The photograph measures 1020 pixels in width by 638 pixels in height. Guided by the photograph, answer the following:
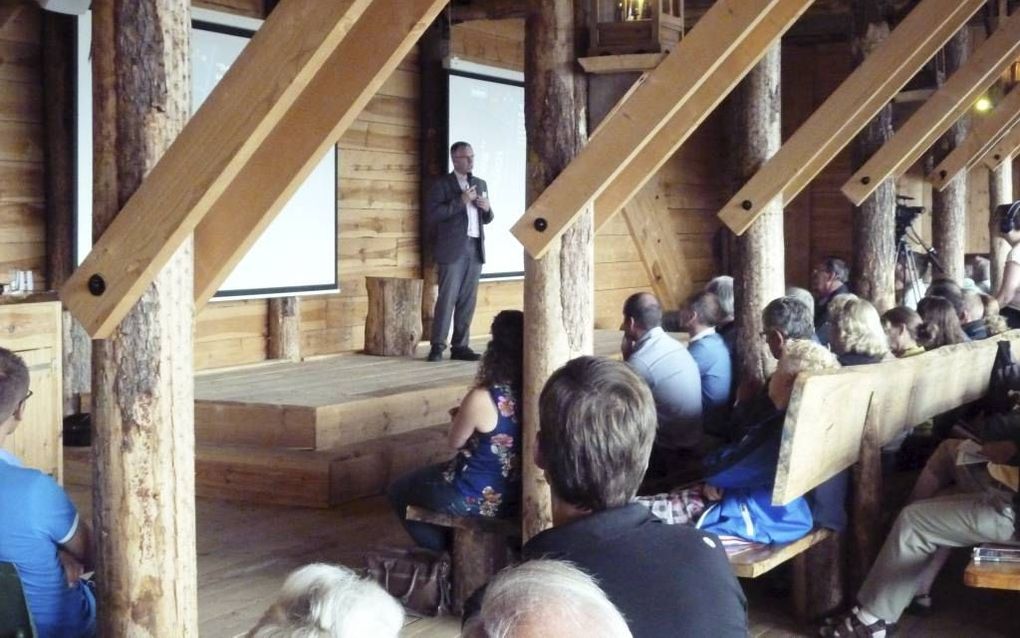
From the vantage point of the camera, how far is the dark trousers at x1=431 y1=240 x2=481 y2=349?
8.44 meters

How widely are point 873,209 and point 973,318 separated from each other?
5.33ft

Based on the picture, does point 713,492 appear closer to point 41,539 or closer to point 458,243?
point 41,539

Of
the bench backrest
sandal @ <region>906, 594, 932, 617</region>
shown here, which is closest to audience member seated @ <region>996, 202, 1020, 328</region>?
the bench backrest

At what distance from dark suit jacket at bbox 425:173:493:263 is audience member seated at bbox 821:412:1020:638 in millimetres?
4471

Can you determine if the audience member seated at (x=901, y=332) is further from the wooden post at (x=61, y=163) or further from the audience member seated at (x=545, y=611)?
the audience member seated at (x=545, y=611)

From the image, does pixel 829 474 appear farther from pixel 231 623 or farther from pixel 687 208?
pixel 687 208

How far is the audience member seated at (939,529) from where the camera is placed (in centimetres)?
379

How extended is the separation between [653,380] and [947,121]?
4.11 meters

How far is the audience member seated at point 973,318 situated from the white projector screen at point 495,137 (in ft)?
14.5

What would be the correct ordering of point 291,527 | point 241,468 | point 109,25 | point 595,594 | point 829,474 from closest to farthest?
1. point 595,594
2. point 109,25
3. point 829,474
4. point 291,527
5. point 241,468

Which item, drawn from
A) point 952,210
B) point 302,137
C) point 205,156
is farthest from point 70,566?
point 952,210

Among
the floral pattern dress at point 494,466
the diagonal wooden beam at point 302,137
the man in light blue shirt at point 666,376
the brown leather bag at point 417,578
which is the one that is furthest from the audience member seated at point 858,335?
the diagonal wooden beam at point 302,137

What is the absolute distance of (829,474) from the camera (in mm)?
4059

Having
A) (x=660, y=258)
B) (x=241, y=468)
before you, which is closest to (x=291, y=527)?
(x=241, y=468)
